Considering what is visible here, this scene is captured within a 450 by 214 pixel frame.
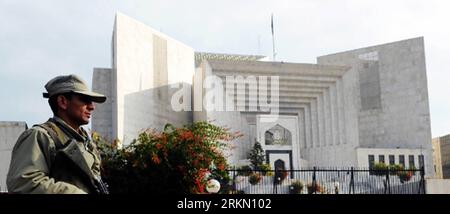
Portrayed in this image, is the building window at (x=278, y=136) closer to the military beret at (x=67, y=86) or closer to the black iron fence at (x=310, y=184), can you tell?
the black iron fence at (x=310, y=184)

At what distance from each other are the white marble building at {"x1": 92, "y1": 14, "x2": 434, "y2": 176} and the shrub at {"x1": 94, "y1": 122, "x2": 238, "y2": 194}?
31635mm

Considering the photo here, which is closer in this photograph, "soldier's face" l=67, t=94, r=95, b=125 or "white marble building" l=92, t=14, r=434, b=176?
"soldier's face" l=67, t=94, r=95, b=125

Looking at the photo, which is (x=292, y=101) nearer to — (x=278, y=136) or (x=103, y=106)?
(x=278, y=136)

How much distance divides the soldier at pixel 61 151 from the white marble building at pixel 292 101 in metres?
43.3

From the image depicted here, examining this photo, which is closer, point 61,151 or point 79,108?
point 61,151

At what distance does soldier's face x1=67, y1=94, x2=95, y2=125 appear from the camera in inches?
88.2

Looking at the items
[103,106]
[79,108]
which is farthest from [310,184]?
[79,108]

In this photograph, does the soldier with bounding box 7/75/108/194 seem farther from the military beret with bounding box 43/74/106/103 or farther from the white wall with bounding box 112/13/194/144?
the white wall with bounding box 112/13/194/144

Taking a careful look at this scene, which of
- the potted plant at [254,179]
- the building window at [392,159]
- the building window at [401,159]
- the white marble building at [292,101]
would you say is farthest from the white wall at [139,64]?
the building window at [401,159]

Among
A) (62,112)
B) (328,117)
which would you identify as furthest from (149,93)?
(62,112)

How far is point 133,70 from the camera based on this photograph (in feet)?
156

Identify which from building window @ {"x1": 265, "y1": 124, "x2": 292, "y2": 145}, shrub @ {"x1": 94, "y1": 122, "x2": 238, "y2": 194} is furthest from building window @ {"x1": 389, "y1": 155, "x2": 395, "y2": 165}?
shrub @ {"x1": 94, "y1": 122, "x2": 238, "y2": 194}

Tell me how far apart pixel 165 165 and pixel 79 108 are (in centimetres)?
1112

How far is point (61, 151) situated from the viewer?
2.07 m
